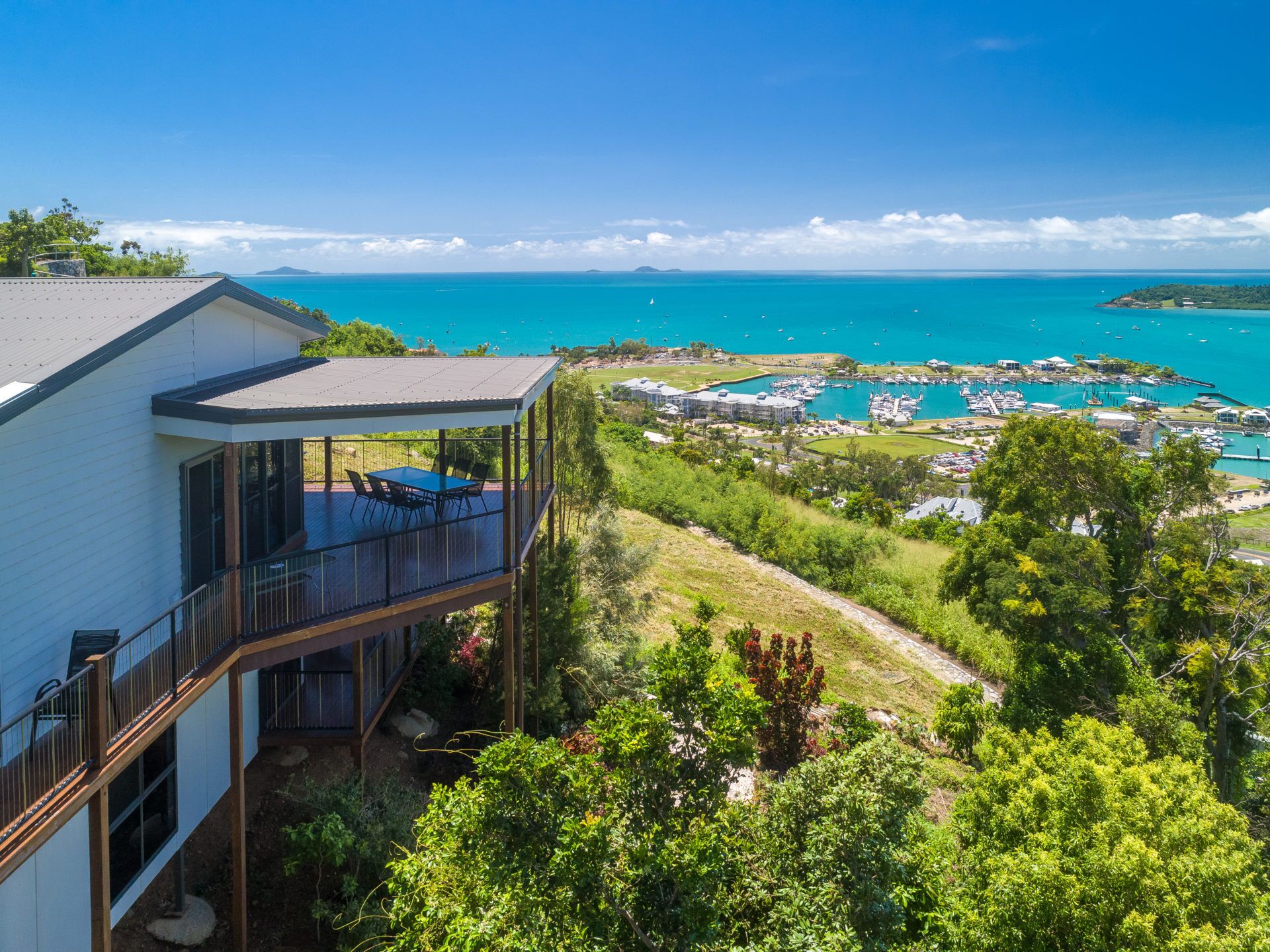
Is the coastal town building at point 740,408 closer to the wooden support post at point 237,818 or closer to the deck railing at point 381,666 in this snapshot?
the deck railing at point 381,666

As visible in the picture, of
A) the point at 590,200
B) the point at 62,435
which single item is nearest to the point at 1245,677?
the point at 62,435

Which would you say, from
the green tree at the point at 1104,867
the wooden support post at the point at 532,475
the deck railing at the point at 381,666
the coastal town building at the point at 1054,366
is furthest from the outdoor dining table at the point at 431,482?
the coastal town building at the point at 1054,366

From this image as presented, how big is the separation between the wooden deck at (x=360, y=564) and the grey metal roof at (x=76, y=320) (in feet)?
7.91

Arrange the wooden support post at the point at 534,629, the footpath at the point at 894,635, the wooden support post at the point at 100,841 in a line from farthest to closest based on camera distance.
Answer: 1. the footpath at the point at 894,635
2. the wooden support post at the point at 534,629
3. the wooden support post at the point at 100,841

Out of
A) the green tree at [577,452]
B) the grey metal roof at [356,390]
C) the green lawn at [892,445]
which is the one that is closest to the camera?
the grey metal roof at [356,390]

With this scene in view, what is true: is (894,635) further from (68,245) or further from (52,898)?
(68,245)

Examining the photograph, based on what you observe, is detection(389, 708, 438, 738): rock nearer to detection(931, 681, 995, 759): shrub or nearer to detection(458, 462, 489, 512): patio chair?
detection(458, 462, 489, 512): patio chair

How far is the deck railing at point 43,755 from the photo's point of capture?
501 cm

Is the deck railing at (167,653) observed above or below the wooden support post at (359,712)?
above

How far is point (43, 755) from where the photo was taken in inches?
218

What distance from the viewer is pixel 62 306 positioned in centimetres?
777

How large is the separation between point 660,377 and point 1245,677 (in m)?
109

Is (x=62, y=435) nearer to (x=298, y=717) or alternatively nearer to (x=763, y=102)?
(x=298, y=717)

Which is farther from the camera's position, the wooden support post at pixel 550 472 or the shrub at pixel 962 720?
the shrub at pixel 962 720
